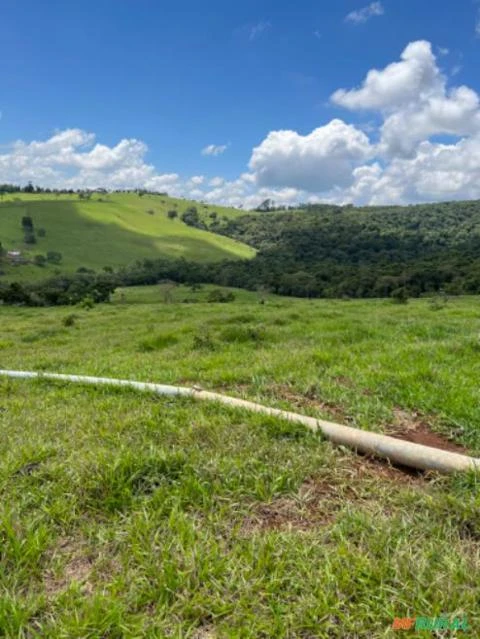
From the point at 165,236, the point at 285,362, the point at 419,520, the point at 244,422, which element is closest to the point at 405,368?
the point at 285,362

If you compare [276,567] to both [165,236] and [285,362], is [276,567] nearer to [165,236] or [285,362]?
[285,362]

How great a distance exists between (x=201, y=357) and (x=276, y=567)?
6609 mm

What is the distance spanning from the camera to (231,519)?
339cm

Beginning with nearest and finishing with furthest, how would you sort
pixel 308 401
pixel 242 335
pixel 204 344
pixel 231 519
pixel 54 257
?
pixel 231 519, pixel 308 401, pixel 204 344, pixel 242 335, pixel 54 257

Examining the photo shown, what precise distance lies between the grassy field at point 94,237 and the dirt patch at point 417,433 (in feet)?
407

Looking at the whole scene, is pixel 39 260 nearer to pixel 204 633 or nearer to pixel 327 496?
pixel 327 496

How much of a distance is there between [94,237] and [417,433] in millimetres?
169484

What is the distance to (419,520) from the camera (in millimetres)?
3244

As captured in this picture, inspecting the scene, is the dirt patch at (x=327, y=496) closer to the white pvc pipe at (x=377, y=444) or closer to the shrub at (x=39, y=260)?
the white pvc pipe at (x=377, y=444)

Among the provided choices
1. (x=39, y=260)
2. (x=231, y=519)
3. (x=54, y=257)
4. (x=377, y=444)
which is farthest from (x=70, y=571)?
(x=54, y=257)

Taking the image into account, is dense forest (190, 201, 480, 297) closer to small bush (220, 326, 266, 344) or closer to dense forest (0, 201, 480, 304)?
dense forest (0, 201, 480, 304)

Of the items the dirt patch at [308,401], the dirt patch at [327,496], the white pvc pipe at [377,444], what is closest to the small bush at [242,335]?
the dirt patch at [308,401]

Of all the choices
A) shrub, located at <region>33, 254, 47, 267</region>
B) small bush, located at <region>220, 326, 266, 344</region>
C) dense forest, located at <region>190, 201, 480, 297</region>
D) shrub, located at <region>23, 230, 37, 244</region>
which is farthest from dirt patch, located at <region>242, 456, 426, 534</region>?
shrub, located at <region>23, 230, 37, 244</region>

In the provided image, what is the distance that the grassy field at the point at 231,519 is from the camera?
8.23 feet
